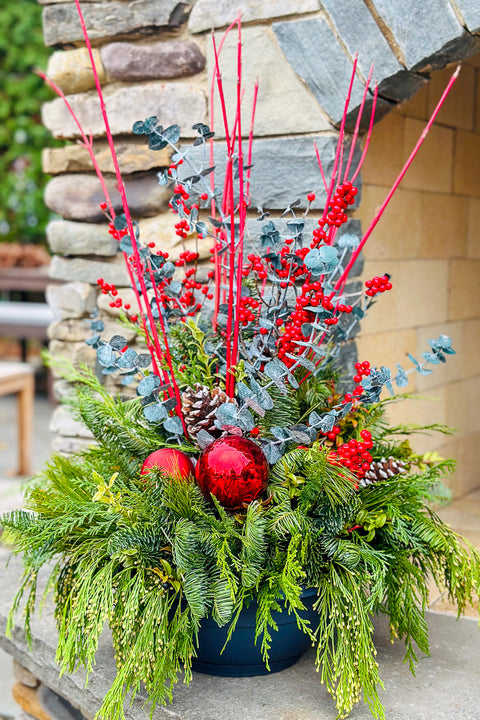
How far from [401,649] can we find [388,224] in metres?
1.13

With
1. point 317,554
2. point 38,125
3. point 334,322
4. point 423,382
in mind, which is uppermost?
point 38,125

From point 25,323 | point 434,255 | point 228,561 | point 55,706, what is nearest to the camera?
point 228,561

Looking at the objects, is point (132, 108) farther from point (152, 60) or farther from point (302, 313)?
point (302, 313)

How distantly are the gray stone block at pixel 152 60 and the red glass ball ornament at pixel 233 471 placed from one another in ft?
3.40

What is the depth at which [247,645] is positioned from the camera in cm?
142

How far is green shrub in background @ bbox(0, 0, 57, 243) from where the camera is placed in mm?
7117

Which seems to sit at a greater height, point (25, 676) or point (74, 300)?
point (74, 300)

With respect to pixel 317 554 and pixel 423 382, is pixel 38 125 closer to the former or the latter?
pixel 423 382

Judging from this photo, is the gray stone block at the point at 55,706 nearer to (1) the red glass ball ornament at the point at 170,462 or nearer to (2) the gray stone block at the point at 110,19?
(1) the red glass ball ornament at the point at 170,462

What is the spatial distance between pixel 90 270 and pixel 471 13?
1.16 m

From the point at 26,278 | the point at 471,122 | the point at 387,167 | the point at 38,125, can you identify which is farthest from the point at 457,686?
the point at 38,125

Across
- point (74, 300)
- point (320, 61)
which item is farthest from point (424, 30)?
point (74, 300)

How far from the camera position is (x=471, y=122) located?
8.59ft

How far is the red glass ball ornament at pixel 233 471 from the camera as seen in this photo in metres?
1.36
